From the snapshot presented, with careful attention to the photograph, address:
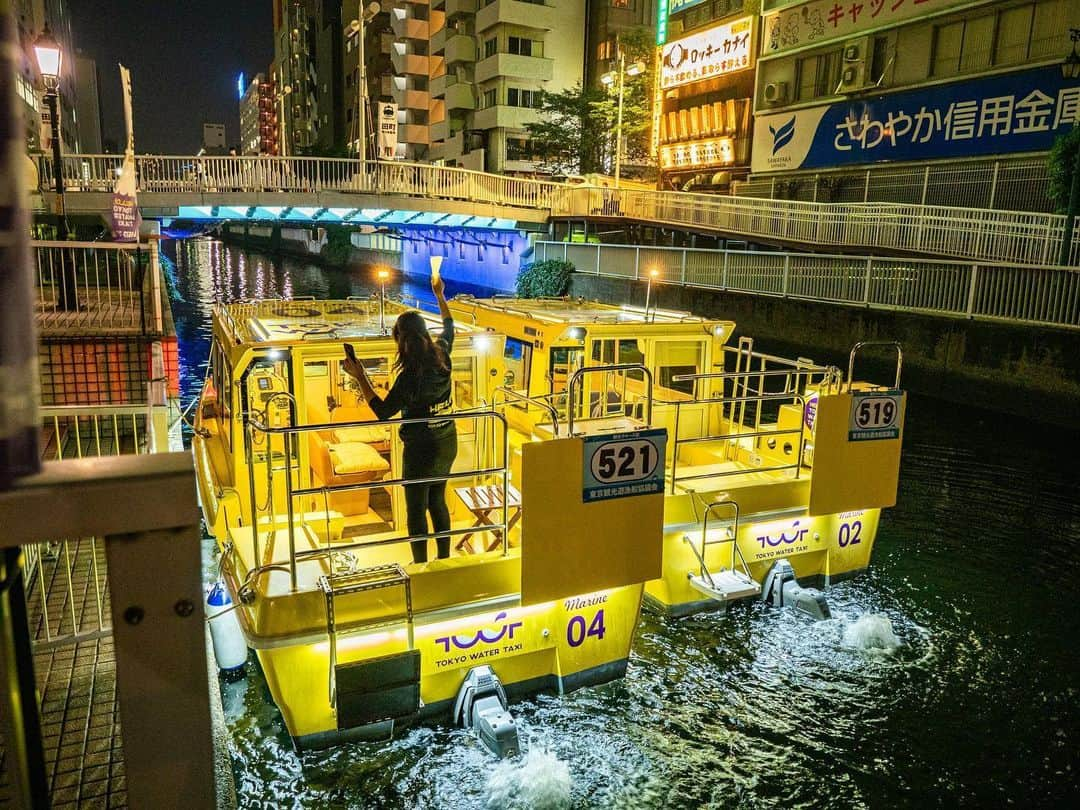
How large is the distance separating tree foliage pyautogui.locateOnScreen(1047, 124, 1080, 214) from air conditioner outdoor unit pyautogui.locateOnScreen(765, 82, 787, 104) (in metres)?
14.8

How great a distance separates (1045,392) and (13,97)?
17211 mm

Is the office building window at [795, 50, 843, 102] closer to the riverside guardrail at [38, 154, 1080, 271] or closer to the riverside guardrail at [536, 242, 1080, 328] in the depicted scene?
the riverside guardrail at [38, 154, 1080, 271]

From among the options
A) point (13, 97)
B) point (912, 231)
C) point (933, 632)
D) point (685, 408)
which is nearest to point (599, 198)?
point (912, 231)

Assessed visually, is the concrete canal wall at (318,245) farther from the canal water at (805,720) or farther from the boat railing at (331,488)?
the boat railing at (331,488)

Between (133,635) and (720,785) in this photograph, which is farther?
(720,785)

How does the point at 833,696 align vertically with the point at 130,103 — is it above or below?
below

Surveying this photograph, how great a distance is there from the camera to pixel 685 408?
9.17 metres

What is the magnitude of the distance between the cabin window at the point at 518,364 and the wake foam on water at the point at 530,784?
441 cm

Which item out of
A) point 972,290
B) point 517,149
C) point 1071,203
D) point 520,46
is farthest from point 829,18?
point 520,46

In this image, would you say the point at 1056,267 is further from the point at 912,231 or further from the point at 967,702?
the point at 967,702

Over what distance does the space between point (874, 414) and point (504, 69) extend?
48628 mm

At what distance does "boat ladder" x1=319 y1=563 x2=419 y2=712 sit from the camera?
5.00 meters

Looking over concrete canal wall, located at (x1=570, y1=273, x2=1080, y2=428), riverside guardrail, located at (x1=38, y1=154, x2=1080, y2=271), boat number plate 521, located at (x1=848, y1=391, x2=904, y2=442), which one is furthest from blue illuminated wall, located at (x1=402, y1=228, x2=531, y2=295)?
boat number plate 521, located at (x1=848, y1=391, x2=904, y2=442)

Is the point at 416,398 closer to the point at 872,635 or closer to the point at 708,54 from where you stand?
the point at 872,635
